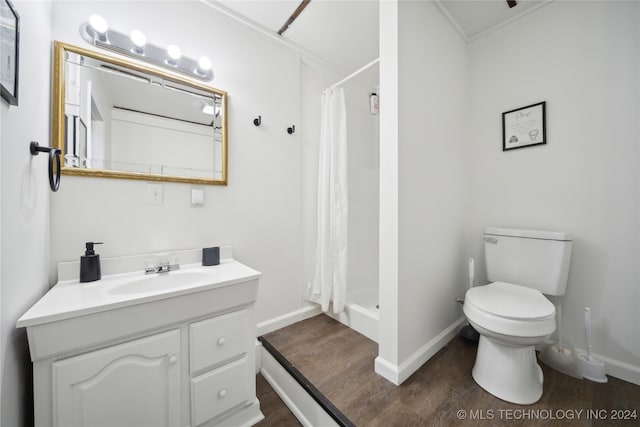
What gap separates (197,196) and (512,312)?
5.93ft

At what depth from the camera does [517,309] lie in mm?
Result: 1146

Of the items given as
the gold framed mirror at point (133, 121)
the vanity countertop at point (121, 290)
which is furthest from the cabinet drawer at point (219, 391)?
the gold framed mirror at point (133, 121)

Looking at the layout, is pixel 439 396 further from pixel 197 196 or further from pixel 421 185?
pixel 197 196

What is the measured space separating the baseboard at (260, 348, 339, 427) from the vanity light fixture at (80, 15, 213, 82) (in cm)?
188

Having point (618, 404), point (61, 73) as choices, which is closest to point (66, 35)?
point (61, 73)

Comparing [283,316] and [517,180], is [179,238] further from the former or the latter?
[517,180]

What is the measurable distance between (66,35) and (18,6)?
1.25ft

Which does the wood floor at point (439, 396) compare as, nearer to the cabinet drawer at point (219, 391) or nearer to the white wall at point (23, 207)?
the cabinet drawer at point (219, 391)

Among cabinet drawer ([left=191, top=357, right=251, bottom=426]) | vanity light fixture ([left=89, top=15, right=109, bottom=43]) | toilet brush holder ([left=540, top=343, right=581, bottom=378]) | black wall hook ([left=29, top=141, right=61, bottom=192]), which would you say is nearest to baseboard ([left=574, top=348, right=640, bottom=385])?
toilet brush holder ([left=540, top=343, right=581, bottom=378])

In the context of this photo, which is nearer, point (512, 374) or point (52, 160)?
point (52, 160)

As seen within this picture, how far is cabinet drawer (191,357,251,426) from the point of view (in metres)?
1.03

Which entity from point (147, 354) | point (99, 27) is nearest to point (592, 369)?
point (147, 354)

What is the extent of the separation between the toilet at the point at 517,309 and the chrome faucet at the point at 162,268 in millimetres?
1650

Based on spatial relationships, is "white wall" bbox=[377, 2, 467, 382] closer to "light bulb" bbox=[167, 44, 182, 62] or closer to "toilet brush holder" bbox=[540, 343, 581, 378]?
"toilet brush holder" bbox=[540, 343, 581, 378]
